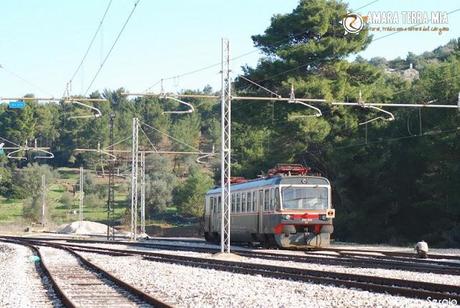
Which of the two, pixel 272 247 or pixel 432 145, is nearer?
pixel 272 247

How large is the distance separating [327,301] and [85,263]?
42.6 ft

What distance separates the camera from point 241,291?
15086mm

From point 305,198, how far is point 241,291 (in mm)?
17782

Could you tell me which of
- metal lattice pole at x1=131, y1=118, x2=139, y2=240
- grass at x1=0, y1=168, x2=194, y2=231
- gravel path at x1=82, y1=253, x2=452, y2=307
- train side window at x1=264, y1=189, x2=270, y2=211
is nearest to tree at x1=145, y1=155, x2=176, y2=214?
grass at x1=0, y1=168, x2=194, y2=231

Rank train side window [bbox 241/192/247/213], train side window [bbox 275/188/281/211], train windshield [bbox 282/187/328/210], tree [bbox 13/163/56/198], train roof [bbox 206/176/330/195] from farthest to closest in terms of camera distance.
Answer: tree [bbox 13/163/56/198]
train side window [bbox 241/192/247/213]
train roof [bbox 206/176/330/195]
train windshield [bbox 282/187/328/210]
train side window [bbox 275/188/281/211]

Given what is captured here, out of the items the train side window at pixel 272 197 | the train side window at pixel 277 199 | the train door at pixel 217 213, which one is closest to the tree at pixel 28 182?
the train door at pixel 217 213

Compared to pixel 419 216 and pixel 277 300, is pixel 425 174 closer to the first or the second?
pixel 419 216

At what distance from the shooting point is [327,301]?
13.2 metres

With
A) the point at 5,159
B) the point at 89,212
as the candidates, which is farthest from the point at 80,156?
the point at 89,212

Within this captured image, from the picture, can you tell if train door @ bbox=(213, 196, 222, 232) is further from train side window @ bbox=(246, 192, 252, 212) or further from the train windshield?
the train windshield

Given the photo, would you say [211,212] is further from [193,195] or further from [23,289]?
[193,195]

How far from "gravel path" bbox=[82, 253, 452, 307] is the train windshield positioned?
441 inches

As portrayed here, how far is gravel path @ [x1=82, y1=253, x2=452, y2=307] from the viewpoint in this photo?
12.8 m

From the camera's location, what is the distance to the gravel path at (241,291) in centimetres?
1284
